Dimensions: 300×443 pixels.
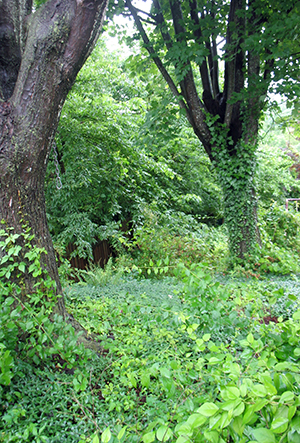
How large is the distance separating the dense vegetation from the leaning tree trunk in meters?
0.24

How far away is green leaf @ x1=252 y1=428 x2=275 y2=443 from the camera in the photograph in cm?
71

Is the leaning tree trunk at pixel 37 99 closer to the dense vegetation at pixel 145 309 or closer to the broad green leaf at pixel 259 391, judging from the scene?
the dense vegetation at pixel 145 309

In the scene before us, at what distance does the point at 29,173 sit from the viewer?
237 centimetres

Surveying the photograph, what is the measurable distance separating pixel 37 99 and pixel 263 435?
8.18ft

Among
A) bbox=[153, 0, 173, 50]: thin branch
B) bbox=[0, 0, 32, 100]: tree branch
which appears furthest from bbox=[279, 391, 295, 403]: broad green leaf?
bbox=[153, 0, 173, 50]: thin branch

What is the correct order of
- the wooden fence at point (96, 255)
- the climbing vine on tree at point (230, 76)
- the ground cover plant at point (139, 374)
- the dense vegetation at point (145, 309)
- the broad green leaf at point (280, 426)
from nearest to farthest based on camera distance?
the broad green leaf at point (280, 426) < the dense vegetation at point (145, 309) < the ground cover plant at point (139, 374) < the climbing vine on tree at point (230, 76) < the wooden fence at point (96, 255)

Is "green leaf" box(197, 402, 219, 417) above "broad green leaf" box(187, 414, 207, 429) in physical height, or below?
above

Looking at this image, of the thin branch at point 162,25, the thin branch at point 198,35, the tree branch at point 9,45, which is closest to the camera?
the tree branch at point 9,45

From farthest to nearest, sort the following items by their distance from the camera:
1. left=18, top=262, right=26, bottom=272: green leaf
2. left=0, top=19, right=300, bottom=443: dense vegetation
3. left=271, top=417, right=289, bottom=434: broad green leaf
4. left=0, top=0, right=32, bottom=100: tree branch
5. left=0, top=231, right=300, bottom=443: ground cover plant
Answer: left=0, top=0, right=32, bottom=100: tree branch, left=18, top=262, right=26, bottom=272: green leaf, left=0, top=231, right=300, bottom=443: ground cover plant, left=0, top=19, right=300, bottom=443: dense vegetation, left=271, top=417, right=289, bottom=434: broad green leaf

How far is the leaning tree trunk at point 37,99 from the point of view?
2.29 metres

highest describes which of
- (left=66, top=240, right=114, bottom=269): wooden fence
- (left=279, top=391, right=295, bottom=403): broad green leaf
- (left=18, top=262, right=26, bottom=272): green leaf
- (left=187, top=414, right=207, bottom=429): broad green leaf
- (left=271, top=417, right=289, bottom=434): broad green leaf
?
(left=18, top=262, right=26, bottom=272): green leaf

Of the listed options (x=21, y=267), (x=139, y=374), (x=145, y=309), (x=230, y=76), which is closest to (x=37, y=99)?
(x=21, y=267)

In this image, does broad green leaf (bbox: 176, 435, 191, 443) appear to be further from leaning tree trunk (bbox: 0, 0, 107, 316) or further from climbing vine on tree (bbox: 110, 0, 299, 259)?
climbing vine on tree (bbox: 110, 0, 299, 259)

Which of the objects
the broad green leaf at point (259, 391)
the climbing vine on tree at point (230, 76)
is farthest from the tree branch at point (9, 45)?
the broad green leaf at point (259, 391)
